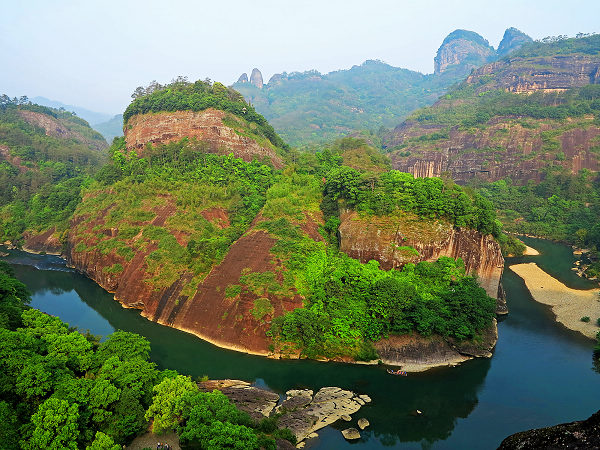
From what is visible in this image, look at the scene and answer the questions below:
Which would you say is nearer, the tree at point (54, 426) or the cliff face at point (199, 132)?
the tree at point (54, 426)

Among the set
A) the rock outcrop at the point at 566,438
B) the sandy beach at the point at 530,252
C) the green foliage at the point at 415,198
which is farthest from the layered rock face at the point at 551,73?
the rock outcrop at the point at 566,438

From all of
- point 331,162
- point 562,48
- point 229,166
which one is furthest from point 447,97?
point 229,166

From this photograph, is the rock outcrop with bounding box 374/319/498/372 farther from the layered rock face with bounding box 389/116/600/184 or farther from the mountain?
the layered rock face with bounding box 389/116/600/184

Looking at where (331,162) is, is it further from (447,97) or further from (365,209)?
(447,97)

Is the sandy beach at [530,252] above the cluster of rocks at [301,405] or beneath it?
above

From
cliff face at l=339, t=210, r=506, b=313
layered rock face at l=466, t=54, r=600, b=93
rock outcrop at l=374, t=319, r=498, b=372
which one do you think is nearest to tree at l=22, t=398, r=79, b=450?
rock outcrop at l=374, t=319, r=498, b=372

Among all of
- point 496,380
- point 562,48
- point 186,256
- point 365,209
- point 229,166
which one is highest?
point 562,48

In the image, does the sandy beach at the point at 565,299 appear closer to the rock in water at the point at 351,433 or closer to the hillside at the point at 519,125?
the rock in water at the point at 351,433
